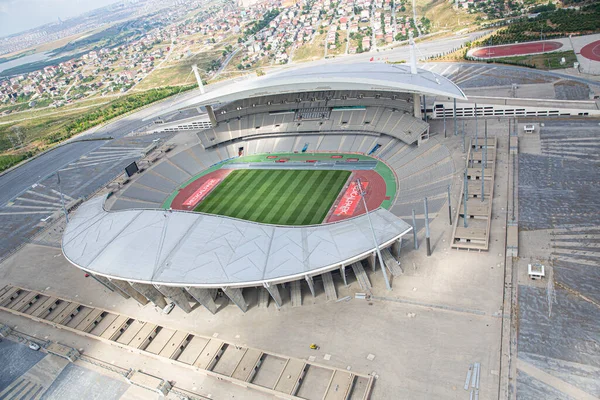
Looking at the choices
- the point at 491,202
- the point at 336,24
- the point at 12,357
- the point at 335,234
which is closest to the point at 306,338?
the point at 335,234

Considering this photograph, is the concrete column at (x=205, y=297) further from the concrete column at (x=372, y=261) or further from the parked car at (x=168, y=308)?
the concrete column at (x=372, y=261)

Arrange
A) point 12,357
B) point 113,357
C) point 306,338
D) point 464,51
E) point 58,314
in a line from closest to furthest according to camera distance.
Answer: point 306,338, point 113,357, point 12,357, point 58,314, point 464,51

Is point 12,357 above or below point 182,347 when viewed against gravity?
below

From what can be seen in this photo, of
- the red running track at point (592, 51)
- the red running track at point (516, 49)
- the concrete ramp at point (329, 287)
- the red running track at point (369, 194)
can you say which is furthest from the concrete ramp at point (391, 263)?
the red running track at point (516, 49)

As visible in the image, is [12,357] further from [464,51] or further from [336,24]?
[336,24]

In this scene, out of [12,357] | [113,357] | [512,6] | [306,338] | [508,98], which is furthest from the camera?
[512,6]

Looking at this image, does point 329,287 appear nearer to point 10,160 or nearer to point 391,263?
point 391,263

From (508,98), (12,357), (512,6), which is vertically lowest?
(12,357)
